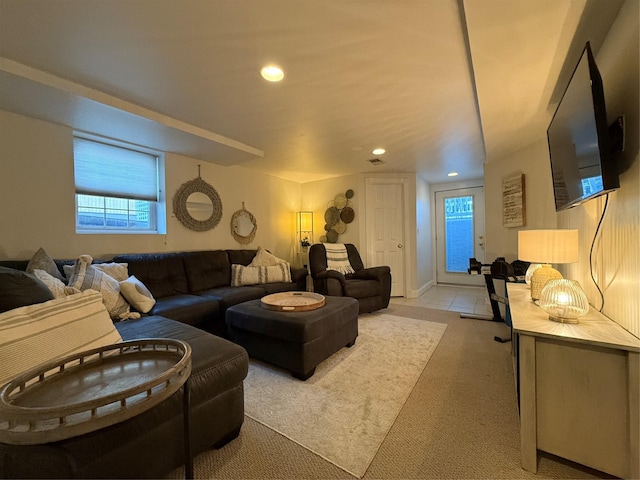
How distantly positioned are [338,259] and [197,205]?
215cm

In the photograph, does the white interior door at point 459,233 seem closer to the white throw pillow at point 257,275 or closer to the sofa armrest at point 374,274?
the sofa armrest at point 374,274

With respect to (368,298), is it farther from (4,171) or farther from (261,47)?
(4,171)

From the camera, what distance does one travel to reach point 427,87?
77.1 inches

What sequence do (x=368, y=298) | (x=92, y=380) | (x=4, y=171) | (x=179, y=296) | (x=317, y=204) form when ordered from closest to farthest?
(x=92, y=380)
(x=4, y=171)
(x=179, y=296)
(x=368, y=298)
(x=317, y=204)

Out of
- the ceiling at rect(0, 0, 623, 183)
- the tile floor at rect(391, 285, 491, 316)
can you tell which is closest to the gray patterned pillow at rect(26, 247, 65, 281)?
the ceiling at rect(0, 0, 623, 183)

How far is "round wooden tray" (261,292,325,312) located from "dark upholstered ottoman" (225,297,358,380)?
0.04 meters

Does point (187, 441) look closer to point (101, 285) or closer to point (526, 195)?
point (101, 285)

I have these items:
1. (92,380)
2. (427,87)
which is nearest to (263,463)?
(92,380)

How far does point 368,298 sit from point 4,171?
12.3 feet

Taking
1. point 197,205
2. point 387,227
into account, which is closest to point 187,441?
point 197,205

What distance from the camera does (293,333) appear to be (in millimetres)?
1895

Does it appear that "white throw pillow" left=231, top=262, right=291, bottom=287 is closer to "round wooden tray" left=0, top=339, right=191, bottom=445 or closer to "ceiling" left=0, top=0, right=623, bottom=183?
"ceiling" left=0, top=0, right=623, bottom=183

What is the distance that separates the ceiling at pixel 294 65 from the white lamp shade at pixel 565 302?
1.30 m

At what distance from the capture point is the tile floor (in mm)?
3812
